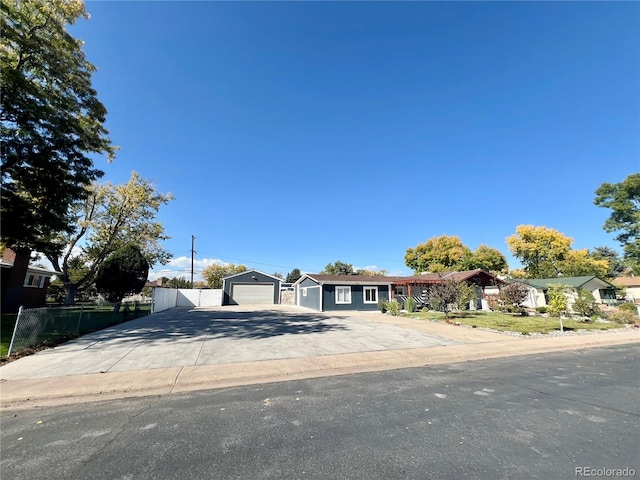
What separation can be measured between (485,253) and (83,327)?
5217 centimetres

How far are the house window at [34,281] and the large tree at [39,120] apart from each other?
38.4 ft

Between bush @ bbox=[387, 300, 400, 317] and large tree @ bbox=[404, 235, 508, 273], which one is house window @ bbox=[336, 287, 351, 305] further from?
large tree @ bbox=[404, 235, 508, 273]

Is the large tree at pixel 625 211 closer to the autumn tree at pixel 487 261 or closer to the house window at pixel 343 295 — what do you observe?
the autumn tree at pixel 487 261

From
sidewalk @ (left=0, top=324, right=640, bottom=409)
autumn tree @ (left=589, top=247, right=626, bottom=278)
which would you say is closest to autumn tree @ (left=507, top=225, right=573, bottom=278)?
autumn tree @ (left=589, top=247, right=626, bottom=278)

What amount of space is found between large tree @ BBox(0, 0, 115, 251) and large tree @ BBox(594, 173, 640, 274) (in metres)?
46.9

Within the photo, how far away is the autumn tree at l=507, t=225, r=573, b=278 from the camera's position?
45.2m

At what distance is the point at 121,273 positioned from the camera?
1627cm

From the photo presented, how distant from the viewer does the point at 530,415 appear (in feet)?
14.2

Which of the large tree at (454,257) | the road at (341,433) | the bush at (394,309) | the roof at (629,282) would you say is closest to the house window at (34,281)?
the road at (341,433)

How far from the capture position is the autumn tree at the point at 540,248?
45219mm

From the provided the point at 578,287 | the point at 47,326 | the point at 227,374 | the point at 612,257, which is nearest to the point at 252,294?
the point at 47,326

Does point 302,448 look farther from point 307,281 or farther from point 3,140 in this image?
point 307,281

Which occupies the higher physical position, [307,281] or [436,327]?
[307,281]

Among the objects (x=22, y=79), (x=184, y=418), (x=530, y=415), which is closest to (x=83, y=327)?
(x=22, y=79)
